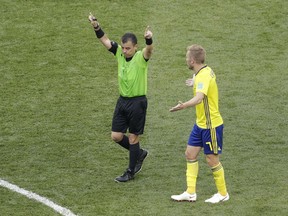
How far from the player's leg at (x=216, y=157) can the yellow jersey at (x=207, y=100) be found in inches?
4.2

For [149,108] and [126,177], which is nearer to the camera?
[126,177]

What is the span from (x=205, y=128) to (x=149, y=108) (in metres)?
3.89

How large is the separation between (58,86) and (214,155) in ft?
17.0

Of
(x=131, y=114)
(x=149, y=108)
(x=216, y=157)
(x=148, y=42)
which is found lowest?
(x=149, y=108)

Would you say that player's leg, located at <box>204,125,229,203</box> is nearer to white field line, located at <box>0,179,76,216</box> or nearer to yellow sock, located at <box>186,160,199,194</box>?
yellow sock, located at <box>186,160,199,194</box>

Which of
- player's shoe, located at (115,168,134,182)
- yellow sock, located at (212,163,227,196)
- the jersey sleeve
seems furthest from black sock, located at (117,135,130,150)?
the jersey sleeve

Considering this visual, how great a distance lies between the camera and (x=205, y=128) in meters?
11.4

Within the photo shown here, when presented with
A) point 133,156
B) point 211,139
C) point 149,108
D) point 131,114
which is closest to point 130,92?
point 131,114

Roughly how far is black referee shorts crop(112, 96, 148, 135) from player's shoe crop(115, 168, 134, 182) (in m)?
0.56

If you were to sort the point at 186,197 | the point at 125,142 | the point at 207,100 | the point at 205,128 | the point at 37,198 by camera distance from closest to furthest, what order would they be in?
the point at 207,100, the point at 205,128, the point at 186,197, the point at 37,198, the point at 125,142

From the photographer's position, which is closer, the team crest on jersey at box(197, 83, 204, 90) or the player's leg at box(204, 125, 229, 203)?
the team crest on jersey at box(197, 83, 204, 90)

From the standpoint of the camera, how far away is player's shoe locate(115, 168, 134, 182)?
12453 millimetres

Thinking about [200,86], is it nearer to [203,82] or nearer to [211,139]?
[203,82]

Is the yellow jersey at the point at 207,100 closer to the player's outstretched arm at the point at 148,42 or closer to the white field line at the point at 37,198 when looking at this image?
the player's outstretched arm at the point at 148,42
